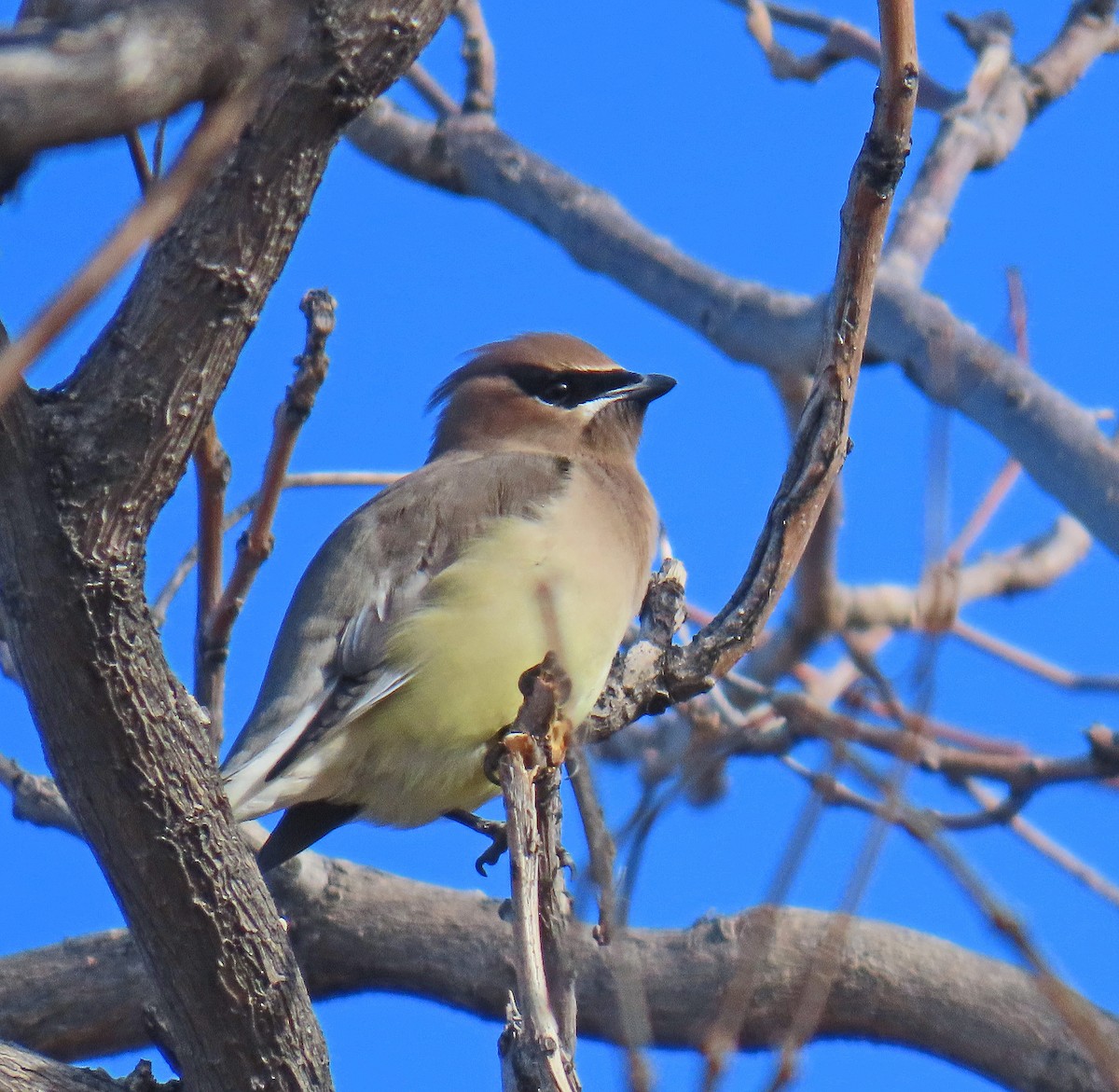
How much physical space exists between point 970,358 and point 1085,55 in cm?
301

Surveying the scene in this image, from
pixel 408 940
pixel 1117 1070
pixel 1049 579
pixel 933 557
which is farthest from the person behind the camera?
pixel 1049 579

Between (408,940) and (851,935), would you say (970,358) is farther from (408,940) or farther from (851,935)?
(408,940)

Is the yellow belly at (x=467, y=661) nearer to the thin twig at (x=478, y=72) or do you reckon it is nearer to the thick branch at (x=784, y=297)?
the thick branch at (x=784, y=297)

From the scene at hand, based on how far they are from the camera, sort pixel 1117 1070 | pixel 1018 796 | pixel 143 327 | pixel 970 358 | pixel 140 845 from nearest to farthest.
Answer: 1. pixel 1117 1070
2. pixel 143 327
3. pixel 140 845
4. pixel 1018 796
5. pixel 970 358

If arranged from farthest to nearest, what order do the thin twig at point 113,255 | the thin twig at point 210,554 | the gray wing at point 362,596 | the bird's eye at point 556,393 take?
the bird's eye at point 556,393, the gray wing at point 362,596, the thin twig at point 210,554, the thin twig at point 113,255

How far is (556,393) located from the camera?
6305 millimetres

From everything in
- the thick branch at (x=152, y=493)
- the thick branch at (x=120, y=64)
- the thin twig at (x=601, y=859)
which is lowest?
the thin twig at (x=601, y=859)

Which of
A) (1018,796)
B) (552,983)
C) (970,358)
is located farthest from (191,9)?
(970,358)

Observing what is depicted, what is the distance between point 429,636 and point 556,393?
1.72m

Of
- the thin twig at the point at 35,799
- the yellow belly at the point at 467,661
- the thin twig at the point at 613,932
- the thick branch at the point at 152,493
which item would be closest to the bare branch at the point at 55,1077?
the thick branch at the point at 152,493

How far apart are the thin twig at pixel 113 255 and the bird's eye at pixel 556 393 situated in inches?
194

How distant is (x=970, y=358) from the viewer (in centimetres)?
540

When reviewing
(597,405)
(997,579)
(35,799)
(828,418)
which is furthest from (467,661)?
(997,579)

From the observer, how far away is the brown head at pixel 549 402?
619cm
